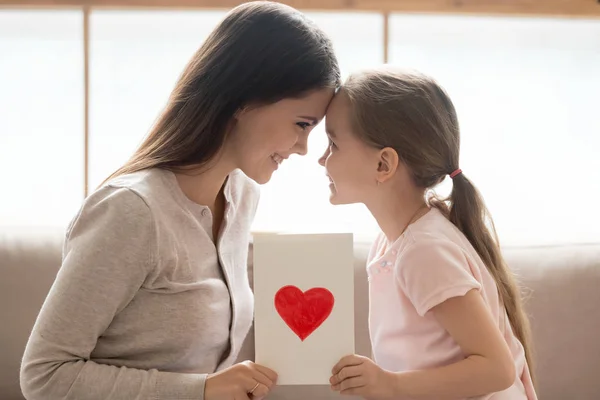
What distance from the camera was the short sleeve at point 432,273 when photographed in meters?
1.29

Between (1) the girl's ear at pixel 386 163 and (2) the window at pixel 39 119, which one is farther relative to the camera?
(2) the window at pixel 39 119

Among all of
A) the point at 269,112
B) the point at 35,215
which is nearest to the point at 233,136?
the point at 269,112

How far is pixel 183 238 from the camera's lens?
55.0 inches

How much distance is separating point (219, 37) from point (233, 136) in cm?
18

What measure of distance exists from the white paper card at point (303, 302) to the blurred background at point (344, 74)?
2.97 feet

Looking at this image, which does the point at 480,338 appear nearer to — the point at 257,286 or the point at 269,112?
the point at 257,286

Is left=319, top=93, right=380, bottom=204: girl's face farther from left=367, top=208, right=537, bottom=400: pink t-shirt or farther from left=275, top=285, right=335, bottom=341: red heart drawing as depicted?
left=275, top=285, right=335, bottom=341: red heart drawing

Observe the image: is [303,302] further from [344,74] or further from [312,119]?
[344,74]

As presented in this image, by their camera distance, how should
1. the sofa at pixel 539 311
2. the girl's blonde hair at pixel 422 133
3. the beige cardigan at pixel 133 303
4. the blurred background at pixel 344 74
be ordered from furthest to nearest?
1. the blurred background at pixel 344 74
2. the sofa at pixel 539 311
3. the girl's blonde hair at pixel 422 133
4. the beige cardigan at pixel 133 303

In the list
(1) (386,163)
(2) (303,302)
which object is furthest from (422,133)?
(2) (303,302)

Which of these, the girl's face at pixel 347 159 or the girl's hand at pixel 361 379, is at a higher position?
the girl's face at pixel 347 159

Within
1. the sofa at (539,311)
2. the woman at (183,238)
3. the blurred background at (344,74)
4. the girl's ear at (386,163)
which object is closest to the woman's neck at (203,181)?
the woman at (183,238)

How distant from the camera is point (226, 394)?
129cm

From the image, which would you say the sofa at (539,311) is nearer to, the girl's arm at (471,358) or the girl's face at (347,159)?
the girl's face at (347,159)
